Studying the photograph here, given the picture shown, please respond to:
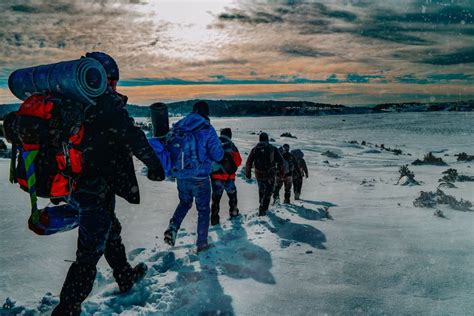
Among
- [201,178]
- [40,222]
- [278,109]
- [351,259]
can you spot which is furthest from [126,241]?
[278,109]

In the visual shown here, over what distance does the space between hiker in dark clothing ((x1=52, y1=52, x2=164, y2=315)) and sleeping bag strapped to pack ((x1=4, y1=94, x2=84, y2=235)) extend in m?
0.10

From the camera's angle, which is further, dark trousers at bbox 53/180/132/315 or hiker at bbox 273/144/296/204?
hiker at bbox 273/144/296/204

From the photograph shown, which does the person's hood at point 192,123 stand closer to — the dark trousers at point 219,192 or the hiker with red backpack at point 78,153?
the hiker with red backpack at point 78,153

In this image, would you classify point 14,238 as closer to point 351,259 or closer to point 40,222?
point 40,222

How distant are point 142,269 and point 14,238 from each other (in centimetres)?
239

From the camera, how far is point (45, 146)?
262 cm

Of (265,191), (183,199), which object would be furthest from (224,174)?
(183,199)

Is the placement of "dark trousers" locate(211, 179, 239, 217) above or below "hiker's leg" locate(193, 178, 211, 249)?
below

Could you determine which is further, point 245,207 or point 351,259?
point 245,207

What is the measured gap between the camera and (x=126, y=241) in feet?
17.7

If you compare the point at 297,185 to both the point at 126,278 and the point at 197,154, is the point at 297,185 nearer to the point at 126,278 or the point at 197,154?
the point at 197,154

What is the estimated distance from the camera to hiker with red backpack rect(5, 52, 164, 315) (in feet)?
8.34

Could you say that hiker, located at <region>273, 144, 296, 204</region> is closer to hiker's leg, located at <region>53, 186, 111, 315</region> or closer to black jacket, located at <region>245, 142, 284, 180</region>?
black jacket, located at <region>245, 142, 284, 180</region>

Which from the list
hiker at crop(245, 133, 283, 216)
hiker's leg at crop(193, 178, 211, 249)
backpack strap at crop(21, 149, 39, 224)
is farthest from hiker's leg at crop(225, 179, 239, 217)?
backpack strap at crop(21, 149, 39, 224)
